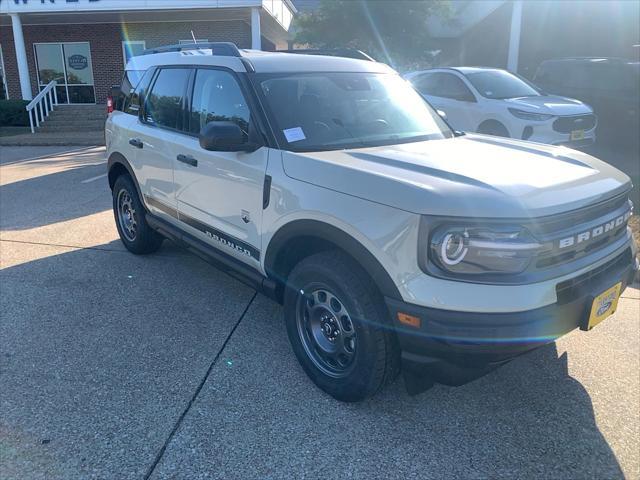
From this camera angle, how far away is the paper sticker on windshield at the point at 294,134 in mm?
3244

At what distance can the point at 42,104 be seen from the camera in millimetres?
18641

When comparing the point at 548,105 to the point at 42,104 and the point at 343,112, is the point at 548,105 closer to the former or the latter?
the point at 343,112

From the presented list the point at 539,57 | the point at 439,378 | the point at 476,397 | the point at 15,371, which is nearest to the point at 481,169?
the point at 439,378

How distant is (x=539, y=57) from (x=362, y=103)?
20.5 m

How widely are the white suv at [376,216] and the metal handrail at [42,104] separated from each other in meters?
15.3

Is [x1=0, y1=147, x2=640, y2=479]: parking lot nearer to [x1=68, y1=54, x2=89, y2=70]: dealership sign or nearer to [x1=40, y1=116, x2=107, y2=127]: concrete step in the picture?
[x1=40, y1=116, x2=107, y2=127]: concrete step

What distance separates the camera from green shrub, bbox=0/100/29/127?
18.2 m

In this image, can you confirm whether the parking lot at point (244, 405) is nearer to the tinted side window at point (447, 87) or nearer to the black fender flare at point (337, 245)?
the black fender flare at point (337, 245)

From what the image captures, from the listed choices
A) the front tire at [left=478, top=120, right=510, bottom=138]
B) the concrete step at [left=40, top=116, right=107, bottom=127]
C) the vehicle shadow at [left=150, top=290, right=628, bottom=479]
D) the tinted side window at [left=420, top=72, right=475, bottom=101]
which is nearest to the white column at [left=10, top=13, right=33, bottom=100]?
the concrete step at [left=40, top=116, right=107, bottom=127]

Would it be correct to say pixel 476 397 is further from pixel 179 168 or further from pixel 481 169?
pixel 179 168

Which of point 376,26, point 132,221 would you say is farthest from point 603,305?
point 376,26

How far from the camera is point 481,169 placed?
2812mm

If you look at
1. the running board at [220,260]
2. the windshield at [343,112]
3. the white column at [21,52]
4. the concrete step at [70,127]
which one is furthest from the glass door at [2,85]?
the windshield at [343,112]

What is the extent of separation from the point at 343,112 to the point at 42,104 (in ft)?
60.2
